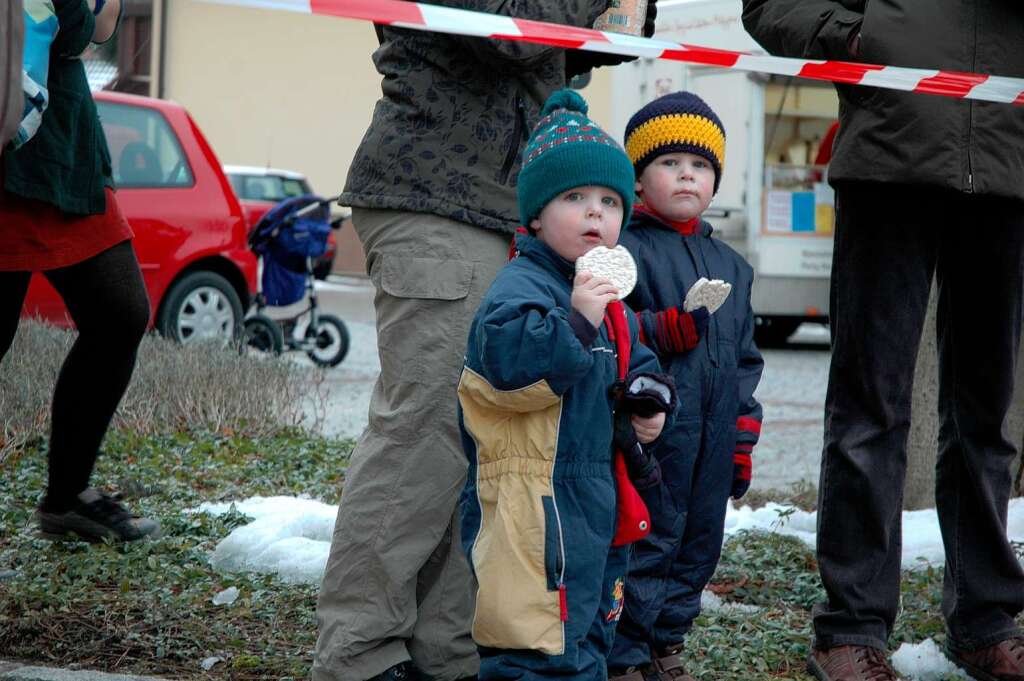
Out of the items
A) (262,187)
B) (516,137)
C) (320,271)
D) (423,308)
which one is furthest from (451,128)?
(262,187)

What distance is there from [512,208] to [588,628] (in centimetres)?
99

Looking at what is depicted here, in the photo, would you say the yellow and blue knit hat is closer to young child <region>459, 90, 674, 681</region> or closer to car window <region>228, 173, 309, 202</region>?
young child <region>459, 90, 674, 681</region>

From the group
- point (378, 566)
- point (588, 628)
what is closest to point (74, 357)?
point (378, 566)

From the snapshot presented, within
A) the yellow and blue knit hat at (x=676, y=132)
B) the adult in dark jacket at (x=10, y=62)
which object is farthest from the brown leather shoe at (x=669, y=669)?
the adult in dark jacket at (x=10, y=62)

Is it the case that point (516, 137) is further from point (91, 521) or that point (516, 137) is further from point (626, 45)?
point (91, 521)

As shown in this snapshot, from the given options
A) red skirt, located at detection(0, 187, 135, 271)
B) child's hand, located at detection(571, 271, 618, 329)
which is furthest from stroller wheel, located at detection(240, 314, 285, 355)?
child's hand, located at detection(571, 271, 618, 329)

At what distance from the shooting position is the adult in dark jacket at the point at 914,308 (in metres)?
3.29

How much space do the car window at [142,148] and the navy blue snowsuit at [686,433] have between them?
654cm

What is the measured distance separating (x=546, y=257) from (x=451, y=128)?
49 centimetres

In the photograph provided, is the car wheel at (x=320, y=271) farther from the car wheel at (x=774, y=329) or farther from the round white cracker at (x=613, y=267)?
the round white cracker at (x=613, y=267)

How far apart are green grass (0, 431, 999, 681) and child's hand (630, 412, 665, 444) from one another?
926 millimetres

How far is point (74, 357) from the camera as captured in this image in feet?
13.8

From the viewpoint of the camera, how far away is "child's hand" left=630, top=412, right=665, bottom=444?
9.42ft

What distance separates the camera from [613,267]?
2781mm
